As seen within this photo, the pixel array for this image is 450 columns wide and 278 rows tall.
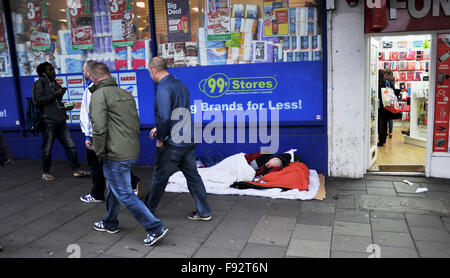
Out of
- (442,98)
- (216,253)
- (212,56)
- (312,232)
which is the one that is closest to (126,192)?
(216,253)

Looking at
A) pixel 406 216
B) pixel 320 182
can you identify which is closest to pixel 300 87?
pixel 320 182

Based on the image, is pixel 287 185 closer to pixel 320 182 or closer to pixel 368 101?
pixel 320 182

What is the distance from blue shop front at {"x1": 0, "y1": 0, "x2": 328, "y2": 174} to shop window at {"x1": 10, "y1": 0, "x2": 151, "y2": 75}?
18mm

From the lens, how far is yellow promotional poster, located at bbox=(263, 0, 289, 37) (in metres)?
6.27

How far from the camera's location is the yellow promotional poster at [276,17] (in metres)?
6.27

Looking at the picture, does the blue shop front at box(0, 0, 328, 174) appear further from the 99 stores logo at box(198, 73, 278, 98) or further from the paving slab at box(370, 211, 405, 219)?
the paving slab at box(370, 211, 405, 219)

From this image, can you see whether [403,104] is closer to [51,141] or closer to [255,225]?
[255,225]

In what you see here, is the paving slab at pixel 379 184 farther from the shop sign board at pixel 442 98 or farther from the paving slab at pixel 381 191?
the shop sign board at pixel 442 98

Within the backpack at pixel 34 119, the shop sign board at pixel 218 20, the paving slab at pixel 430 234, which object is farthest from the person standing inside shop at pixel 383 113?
the backpack at pixel 34 119

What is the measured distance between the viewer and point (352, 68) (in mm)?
5992

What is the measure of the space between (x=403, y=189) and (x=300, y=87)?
7.05 ft

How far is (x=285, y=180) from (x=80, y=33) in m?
4.69

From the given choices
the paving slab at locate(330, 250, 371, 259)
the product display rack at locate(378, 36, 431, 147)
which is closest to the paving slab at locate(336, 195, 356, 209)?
the paving slab at locate(330, 250, 371, 259)

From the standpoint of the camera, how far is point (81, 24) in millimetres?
7328
